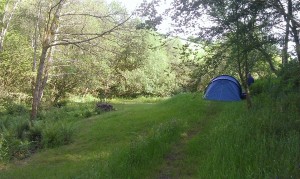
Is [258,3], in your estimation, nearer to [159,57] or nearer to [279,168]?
[279,168]

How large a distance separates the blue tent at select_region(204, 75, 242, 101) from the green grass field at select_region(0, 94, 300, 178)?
4.26 meters

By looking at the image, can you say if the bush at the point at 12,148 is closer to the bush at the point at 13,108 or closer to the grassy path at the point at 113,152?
the grassy path at the point at 113,152

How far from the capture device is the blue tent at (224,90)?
16312 millimetres

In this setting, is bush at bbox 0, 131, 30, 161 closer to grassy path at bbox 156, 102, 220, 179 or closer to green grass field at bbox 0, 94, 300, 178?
green grass field at bbox 0, 94, 300, 178

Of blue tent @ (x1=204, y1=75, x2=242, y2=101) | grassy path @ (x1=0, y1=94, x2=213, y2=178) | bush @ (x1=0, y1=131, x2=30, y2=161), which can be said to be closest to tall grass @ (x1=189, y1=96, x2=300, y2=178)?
grassy path @ (x1=0, y1=94, x2=213, y2=178)

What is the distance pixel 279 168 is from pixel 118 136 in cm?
721

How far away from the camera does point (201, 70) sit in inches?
390

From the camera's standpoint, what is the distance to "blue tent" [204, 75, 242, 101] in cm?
1631

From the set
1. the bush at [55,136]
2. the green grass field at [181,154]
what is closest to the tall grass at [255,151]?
the green grass field at [181,154]

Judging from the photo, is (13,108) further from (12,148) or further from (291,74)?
(291,74)

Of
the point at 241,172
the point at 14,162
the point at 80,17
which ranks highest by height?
the point at 80,17

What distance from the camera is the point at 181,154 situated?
8.30 metres

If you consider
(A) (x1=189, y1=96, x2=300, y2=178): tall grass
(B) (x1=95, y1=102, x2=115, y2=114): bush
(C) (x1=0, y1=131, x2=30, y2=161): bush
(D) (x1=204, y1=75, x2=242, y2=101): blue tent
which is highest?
(D) (x1=204, y1=75, x2=242, y2=101): blue tent

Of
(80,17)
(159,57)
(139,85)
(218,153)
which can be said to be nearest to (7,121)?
(80,17)
